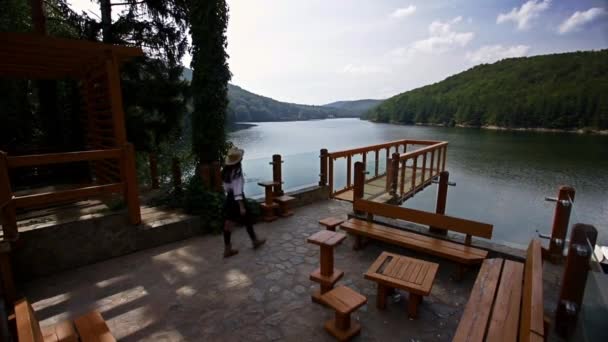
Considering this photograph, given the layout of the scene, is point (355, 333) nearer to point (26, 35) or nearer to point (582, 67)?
point (26, 35)

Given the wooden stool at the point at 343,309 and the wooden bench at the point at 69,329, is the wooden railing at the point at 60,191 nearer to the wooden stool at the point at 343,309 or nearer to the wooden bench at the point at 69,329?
the wooden bench at the point at 69,329

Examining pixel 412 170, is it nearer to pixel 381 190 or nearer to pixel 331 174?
pixel 381 190

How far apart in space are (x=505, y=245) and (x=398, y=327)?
1.90 metres

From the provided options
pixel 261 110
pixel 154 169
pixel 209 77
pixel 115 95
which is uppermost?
pixel 261 110

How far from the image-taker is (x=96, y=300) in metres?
2.95

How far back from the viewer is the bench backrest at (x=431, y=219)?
3.08 meters

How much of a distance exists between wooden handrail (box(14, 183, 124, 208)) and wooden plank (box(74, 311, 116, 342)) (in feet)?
6.62

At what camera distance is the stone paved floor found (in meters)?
2.46

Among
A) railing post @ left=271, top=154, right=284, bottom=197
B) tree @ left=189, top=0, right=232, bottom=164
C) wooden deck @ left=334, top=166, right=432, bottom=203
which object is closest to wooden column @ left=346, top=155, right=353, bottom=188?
wooden deck @ left=334, top=166, right=432, bottom=203

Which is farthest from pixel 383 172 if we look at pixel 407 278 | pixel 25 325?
pixel 25 325

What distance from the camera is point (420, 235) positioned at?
3600mm

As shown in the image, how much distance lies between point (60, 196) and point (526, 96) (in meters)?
44.8

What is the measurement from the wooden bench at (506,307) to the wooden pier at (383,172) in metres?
3.08

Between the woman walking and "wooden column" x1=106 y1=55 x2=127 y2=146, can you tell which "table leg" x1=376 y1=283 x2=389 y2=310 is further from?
"wooden column" x1=106 y1=55 x2=127 y2=146
